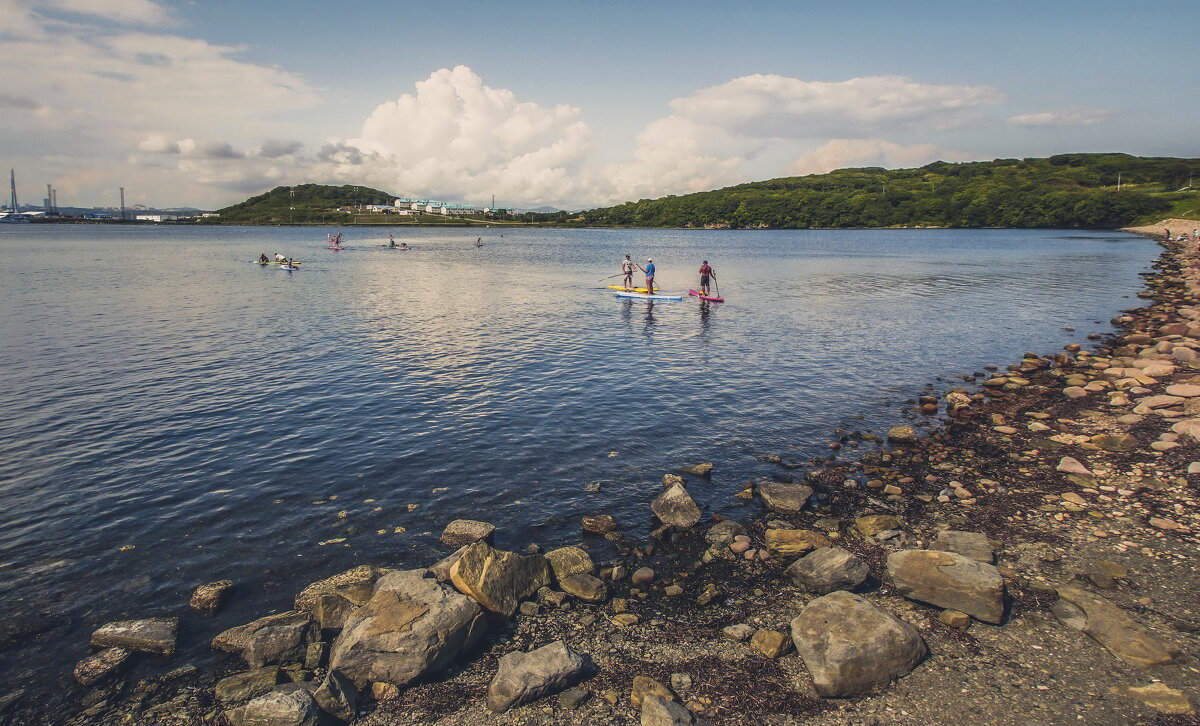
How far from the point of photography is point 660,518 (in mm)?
15992

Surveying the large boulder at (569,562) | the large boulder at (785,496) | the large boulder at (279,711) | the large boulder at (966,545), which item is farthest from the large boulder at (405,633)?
the large boulder at (966,545)

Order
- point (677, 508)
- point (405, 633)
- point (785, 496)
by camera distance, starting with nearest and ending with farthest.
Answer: point (405, 633), point (677, 508), point (785, 496)

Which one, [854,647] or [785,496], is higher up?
[785,496]

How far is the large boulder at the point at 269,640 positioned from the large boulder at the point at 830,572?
33.1ft

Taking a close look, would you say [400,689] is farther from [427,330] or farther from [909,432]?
[427,330]

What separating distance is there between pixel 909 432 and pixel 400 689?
735 inches

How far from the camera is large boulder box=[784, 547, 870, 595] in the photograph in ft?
41.9

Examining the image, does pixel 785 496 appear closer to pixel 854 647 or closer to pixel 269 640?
pixel 854 647

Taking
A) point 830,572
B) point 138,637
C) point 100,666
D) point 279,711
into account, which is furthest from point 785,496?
point 100,666

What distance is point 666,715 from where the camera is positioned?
915 centimetres

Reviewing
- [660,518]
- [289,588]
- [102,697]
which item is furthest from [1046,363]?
[102,697]

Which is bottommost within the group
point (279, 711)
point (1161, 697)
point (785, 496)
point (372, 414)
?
point (279, 711)

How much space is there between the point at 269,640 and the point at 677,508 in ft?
31.8

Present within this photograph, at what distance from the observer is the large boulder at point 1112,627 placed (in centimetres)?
1003
